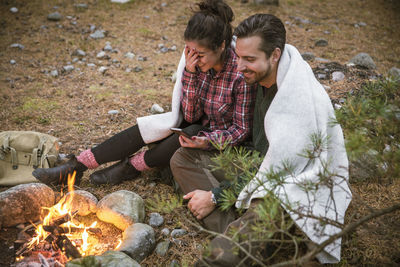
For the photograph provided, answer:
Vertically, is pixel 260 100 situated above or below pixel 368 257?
above

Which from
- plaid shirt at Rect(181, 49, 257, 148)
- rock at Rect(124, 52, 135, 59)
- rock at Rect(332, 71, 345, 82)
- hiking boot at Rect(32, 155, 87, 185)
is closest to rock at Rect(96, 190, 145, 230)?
hiking boot at Rect(32, 155, 87, 185)

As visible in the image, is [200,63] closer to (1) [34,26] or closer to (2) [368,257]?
(2) [368,257]

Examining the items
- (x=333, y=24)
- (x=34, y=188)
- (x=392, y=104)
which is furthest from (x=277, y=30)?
(x=333, y=24)

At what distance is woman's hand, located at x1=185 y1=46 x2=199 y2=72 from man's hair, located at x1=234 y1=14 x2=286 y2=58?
1.77 ft

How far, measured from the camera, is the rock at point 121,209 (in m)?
2.76

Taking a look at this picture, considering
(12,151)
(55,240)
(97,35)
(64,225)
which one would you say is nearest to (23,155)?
(12,151)

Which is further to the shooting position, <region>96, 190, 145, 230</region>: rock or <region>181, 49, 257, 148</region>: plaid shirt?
<region>181, 49, 257, 148</region>: plaid shirt

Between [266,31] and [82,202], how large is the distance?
7.20ft

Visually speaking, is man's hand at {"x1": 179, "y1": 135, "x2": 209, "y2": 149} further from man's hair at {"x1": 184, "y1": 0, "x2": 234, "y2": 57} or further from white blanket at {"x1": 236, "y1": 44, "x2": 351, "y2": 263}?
man's hair at {"x1": 184, "y1": 0, "x2": 234, "y2": 57}

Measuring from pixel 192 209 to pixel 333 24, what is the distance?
6.85 meters

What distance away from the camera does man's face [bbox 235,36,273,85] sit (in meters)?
2.55

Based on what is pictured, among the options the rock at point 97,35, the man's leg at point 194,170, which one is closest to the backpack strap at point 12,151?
the man's leg at point 194,170

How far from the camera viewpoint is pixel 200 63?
2.98 metres

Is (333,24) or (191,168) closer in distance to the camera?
(191,168)
